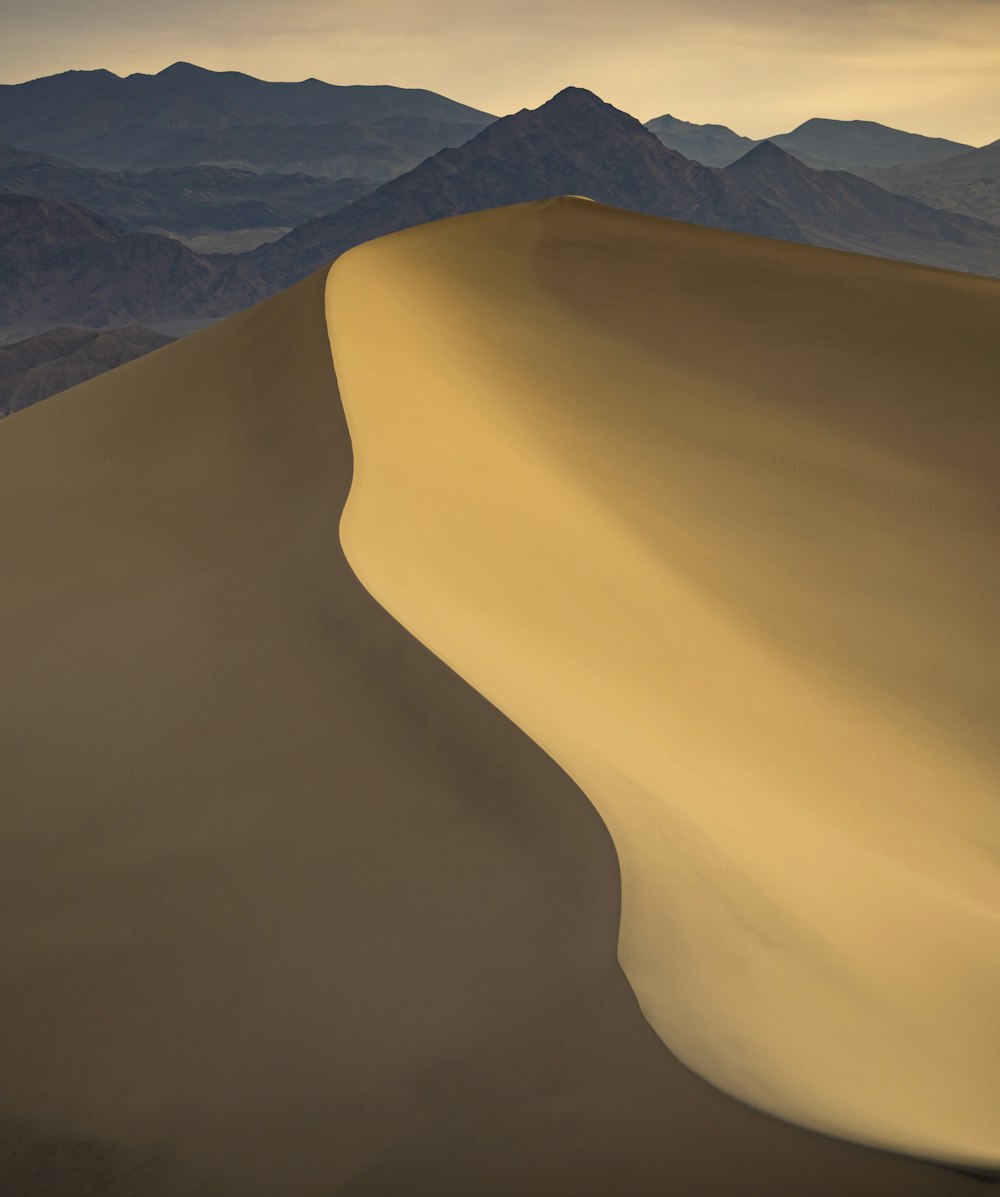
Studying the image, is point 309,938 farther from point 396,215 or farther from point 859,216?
point 859,216

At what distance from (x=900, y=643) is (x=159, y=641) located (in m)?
5.12

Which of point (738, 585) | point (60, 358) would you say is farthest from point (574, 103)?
point (738, 585)

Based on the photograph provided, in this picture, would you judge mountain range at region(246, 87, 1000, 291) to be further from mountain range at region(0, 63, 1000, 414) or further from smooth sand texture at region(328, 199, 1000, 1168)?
smooth sand texture at region(328, 199, 1000, 1168)

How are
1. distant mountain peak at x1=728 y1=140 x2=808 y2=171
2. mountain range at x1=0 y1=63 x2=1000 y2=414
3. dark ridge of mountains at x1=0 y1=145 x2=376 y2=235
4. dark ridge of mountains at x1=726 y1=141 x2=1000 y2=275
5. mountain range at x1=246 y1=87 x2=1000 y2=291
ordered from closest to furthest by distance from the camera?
mountain range at x1=0 y1=63 x2=1000 y2=414, mountain range at x1=246 y1=87 x2=1000 y2=291, dark ridge of mountains at x1=726 y1=141 x2=1000 y2=275, distant mountain peak at x1=728 y1=140 x2=808 y2=171, dark ridge of mountains at x1=0 y1=145 x2=376 y2=235

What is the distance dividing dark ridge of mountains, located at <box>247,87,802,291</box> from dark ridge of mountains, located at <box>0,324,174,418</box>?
179 feet

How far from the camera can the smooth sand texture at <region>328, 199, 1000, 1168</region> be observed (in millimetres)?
4062

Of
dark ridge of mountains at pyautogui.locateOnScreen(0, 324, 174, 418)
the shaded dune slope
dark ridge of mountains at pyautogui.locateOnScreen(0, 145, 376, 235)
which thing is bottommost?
dark ridge of mountains at pyautogui.locateOnScreen(0, 324, 174, 418)

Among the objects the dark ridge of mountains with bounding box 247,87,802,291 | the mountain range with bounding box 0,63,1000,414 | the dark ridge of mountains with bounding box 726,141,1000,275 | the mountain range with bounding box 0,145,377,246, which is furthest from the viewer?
the mountain range with bounding box 0,145,377,246

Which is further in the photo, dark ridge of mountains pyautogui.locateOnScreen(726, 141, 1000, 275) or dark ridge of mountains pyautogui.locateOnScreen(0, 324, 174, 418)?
dark ridge of mountains pyautogui.locateOnScreen(726, 141, 1000, 275)

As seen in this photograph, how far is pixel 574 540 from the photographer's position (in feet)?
29.0

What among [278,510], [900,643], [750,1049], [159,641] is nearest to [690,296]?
[900,643]

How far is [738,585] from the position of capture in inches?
376

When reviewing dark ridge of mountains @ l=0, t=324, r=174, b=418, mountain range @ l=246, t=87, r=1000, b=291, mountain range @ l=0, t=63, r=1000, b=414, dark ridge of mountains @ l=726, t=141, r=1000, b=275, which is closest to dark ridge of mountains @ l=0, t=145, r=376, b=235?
mountain range @ l=0, t=63, r=1000, b=414

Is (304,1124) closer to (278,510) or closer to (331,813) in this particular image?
(331,813)
